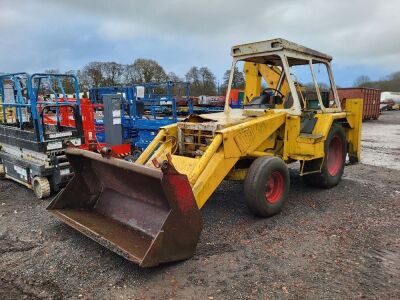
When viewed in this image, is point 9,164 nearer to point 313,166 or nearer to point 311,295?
point 313,166

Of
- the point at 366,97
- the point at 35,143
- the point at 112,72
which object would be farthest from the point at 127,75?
the point at 35,143

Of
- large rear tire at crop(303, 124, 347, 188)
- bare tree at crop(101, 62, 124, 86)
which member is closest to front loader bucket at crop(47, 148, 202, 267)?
large rear tire at crop(303, 124, 347, 188)

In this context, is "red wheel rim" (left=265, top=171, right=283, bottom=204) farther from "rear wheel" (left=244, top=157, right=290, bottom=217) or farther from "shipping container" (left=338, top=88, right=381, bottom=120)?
"shipping container" (left=338, top=88, right=381, bottom=120)

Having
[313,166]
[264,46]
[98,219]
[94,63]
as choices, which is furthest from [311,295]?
[94,63]

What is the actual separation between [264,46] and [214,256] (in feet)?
11.0

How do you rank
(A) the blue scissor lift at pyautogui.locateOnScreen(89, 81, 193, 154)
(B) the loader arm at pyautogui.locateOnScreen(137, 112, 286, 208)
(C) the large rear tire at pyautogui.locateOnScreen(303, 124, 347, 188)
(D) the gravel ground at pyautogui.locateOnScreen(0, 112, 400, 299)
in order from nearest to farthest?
(D) the gravel ground at pyautogui.locateOnScreen(0, 112, 400, 299) → (B) the loader arm at pyautogui.locateOnScreen(137, 112, 286, 208) → (C) the large rear tire at pyautogui.locateOnScreen(303, 124, 347, 188) → (A) the blue scissor lift at pyautogui.locateOnScreen(89, 81, 193, 154)

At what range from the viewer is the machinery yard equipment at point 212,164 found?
12.5 feet

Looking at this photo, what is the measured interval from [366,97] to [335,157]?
66.5ft

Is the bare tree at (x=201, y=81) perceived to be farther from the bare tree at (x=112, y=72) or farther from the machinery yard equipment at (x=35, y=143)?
the machinery yard equipment at (x=35, y=143)

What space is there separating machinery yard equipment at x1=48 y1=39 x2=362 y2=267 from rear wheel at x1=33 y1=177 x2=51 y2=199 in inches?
64.1

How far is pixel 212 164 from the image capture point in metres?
4.55

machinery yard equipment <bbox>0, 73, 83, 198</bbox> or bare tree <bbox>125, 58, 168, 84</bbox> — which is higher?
bare tree <bbox>125, 58, 168, 84</bbox>

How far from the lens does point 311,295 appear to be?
3369mm

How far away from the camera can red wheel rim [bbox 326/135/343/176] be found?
685 centimetres
